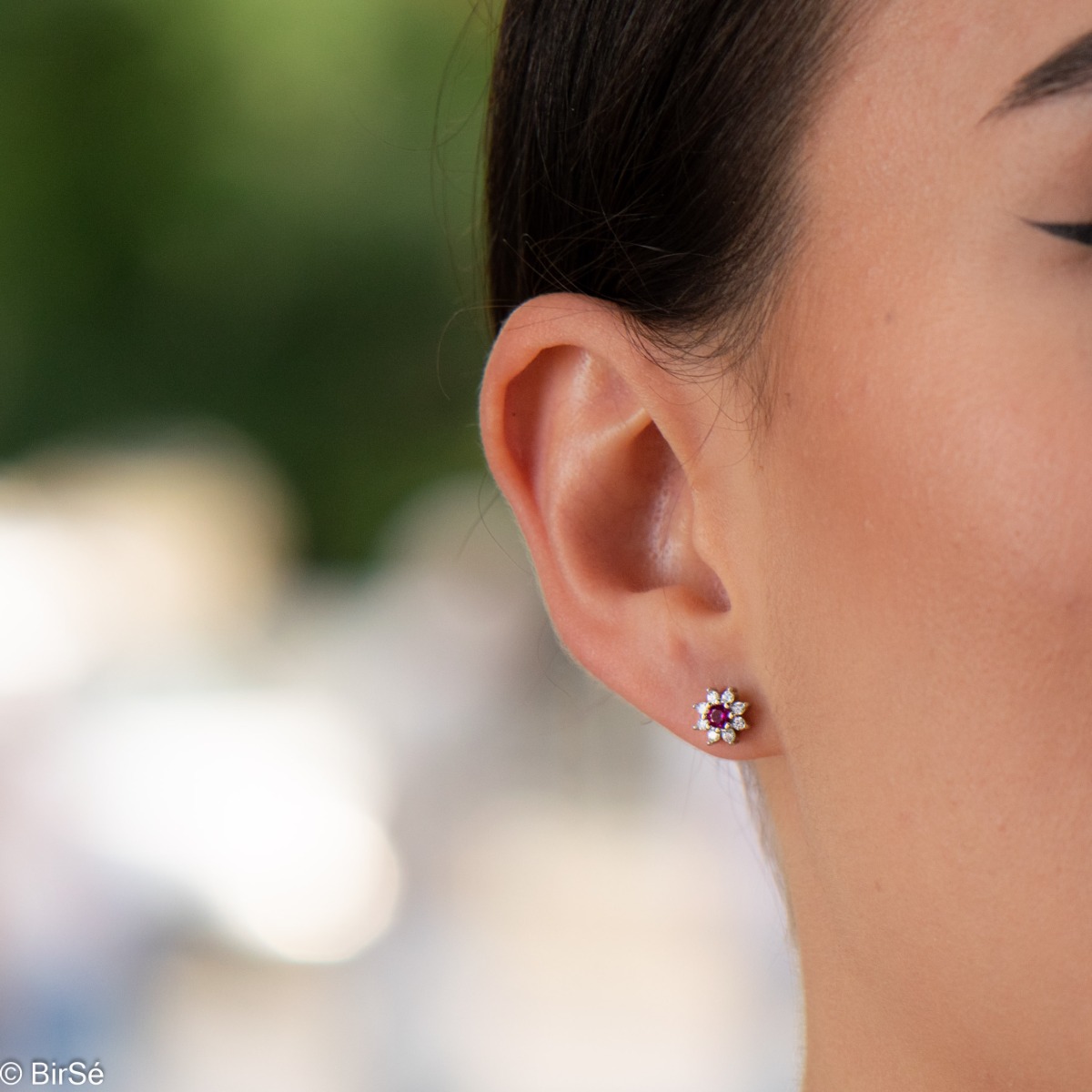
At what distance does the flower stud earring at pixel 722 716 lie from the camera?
84 centimetres

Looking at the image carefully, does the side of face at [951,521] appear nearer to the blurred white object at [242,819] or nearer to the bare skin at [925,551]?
the bare skin at [925,551]

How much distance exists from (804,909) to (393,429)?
3782mm

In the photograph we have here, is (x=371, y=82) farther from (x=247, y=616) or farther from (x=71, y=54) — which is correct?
(x=247, y=616)

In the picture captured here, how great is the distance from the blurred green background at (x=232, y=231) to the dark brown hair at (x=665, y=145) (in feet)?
10.5

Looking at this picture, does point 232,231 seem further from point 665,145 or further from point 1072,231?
point 1072,231

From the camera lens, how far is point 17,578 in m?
4.04

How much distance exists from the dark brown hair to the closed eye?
0.16m

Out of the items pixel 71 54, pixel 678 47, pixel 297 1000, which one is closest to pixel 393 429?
pixel 71 54

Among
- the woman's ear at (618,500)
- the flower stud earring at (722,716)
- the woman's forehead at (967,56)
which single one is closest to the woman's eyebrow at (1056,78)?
the woman's forehead at (967,56)

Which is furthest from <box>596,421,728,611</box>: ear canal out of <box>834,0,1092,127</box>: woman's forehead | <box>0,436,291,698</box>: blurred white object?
<box>0,436,291,698</box>: blurred white object

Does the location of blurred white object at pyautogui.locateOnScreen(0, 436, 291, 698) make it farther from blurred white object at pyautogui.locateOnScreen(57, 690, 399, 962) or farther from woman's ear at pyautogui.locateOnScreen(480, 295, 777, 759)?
woman's ear at pyautogui.locateOnScreen(480, 295, 777, 759)

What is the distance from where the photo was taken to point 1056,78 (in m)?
0.67

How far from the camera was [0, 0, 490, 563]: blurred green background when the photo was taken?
4285mm

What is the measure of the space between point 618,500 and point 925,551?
0.24m
